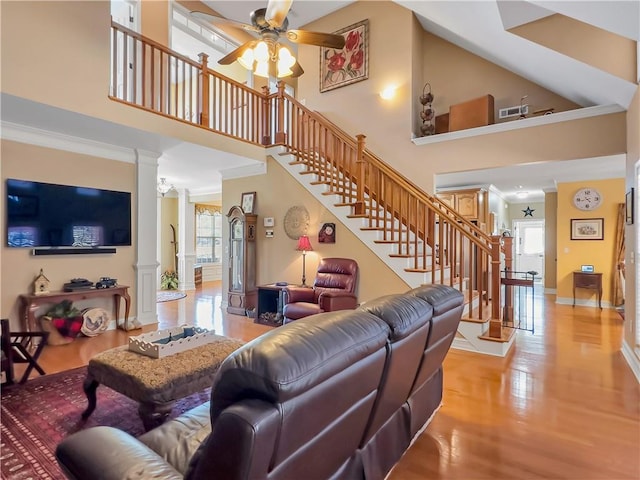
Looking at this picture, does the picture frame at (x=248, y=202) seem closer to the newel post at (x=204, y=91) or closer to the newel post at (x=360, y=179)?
the newel post at (x=204, y=91)

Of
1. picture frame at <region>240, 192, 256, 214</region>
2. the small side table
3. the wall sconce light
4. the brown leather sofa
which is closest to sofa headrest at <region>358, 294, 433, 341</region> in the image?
the brown leather sofa

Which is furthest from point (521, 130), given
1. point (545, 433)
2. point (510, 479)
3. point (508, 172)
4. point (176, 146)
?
point (176, 146)

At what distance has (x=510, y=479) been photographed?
71.1 inches

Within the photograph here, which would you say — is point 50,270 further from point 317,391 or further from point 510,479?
point 510,479

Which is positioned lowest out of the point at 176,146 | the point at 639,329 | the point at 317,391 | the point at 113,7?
the point at 639,329

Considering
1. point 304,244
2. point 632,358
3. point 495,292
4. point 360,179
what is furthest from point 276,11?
point 632,358

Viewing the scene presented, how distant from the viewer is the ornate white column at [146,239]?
5.00 m

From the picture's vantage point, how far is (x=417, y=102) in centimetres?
588

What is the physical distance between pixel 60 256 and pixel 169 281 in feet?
14.5

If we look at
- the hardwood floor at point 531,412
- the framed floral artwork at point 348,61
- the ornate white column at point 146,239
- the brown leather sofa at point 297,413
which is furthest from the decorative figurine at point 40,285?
the framed floral artwork at point 348,61

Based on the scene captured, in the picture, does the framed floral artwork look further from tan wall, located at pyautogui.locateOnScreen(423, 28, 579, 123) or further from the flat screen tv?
the flat screen tv

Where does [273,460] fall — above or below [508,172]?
below

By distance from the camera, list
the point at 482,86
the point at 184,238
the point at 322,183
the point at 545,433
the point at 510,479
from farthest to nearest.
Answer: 1. the point at 184,238
2. the point at 482,86
3. the point at 322,183
4. the point at 545,433
5. the point at 510,479

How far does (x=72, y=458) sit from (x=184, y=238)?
26.5ft
